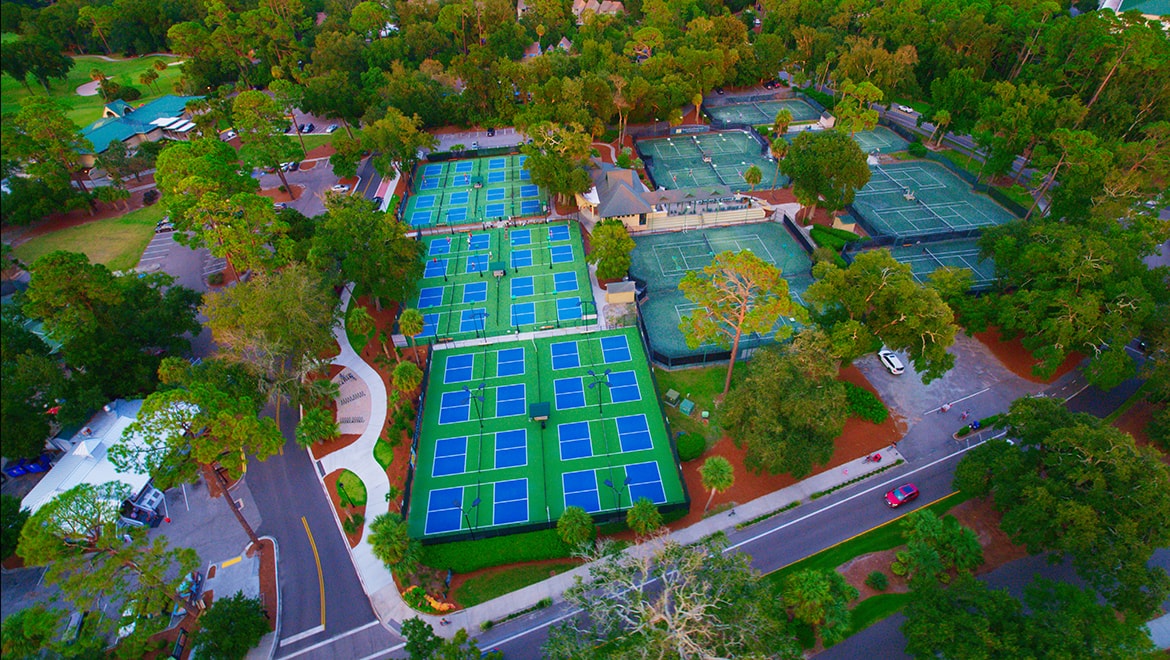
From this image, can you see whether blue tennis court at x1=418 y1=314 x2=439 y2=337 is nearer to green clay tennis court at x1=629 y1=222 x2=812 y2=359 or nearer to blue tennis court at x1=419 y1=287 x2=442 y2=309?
blue tennis court at x1=419 y1=287 x2=442 y2=309

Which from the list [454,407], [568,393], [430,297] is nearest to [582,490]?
[568,393]

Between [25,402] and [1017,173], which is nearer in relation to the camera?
[25,402]

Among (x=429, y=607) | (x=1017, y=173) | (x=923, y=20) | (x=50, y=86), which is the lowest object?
(x=429, y=607)

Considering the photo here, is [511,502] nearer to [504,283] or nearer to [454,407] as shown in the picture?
[454,407]

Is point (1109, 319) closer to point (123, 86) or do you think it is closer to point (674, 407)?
point (674, 407)

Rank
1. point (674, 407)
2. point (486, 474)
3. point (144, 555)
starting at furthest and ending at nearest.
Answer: point (674, 407)
point (486, 474)
point (144, 555)

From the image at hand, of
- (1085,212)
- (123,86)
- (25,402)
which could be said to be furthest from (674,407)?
(123,86)
